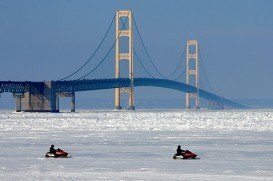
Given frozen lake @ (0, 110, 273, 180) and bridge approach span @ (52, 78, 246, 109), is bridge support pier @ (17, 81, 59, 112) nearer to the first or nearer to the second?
bridge approach span @ (52, 78, 246, 109)

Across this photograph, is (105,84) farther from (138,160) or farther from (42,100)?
(138,160)

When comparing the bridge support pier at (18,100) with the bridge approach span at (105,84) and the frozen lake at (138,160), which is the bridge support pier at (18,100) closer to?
the bridge approach span at (105,84)

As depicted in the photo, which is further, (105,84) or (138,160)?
(105,84)

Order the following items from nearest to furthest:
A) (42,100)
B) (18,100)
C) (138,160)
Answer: (138,160) → (42,100) → (18,100)

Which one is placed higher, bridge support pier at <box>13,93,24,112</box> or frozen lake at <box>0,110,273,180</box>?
bridge support pier at <box>13,93,24,112</box>

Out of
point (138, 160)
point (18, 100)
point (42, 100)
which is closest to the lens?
point (138, 160)

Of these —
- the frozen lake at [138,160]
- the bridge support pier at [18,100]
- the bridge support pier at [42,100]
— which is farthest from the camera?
the bridge support pier at [18,100]

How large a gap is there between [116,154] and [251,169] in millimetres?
5698

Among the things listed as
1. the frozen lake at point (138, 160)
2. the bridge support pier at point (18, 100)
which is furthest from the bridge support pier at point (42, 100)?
the frozen lake at point (138, 160)

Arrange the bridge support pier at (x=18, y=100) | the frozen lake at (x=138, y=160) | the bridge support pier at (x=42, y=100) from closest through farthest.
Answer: the frozen lake at (x=138, y=160), the bridge support pier at (x=42, y=100), the bridge support pier at (x=18, y=100)

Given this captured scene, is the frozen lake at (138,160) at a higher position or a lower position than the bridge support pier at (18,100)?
lower

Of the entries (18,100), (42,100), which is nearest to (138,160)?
(42,100)

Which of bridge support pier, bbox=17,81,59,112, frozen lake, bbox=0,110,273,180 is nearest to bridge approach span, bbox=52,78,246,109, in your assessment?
bridge support pier, bbox=17,81,59,112

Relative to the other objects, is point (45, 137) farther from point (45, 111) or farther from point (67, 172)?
point (45, 111)
